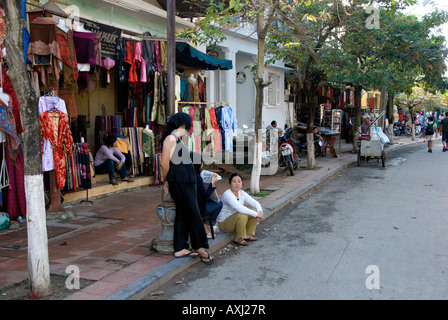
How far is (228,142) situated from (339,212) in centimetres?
474

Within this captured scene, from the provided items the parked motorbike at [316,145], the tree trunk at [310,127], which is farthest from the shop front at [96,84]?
the parked motorbike at [316,145]

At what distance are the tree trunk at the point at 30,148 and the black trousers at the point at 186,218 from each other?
1659 mm

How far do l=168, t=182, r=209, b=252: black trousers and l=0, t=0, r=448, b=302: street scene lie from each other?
2 centimetres

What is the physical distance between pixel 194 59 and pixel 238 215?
6417 mm

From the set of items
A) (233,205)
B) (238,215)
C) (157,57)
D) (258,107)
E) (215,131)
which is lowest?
(238,215)

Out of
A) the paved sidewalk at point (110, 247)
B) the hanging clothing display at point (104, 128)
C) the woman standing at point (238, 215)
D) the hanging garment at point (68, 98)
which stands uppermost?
the hanging garment at point (68, 98)

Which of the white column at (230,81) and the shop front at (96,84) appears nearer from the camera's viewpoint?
the shop front at (96,84)

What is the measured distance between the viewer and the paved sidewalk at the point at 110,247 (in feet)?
14.9

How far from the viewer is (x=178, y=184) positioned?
524 centimetres

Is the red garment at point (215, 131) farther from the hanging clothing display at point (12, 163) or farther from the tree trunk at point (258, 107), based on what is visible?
the hanging clothing display at point (12, 163)

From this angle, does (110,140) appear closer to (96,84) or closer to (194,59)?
(96,84)

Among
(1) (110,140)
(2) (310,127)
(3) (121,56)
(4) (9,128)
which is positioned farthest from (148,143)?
(2) (310,127)

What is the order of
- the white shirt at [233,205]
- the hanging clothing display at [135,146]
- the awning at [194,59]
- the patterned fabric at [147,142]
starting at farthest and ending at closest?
1. the awning at [194,59]
2. the patterned fabric at [147,142]
3. the hanging clothing display at [135,146]
4. the white shirt at [233,205]
